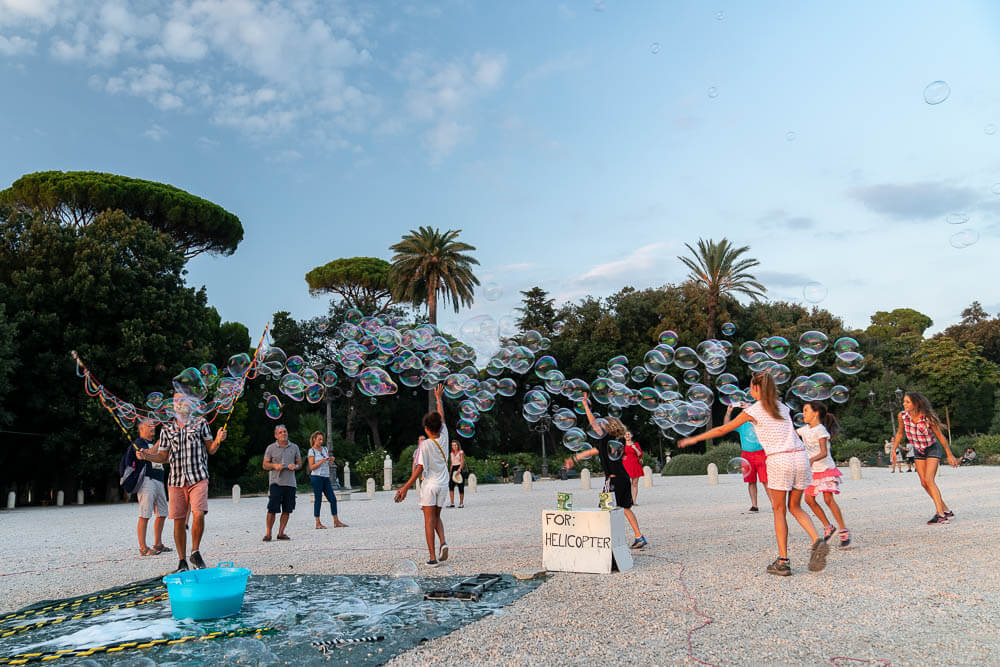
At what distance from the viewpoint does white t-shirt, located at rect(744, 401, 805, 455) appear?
20.4 ft

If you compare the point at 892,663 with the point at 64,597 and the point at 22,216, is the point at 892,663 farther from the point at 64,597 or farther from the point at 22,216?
the point at 22,216

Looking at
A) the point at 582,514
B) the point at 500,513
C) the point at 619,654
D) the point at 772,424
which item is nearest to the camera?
the point at 619,654

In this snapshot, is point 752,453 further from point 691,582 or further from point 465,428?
point 465,428

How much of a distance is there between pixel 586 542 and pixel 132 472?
239 inches

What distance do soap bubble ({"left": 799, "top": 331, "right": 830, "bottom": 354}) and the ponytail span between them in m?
4.03

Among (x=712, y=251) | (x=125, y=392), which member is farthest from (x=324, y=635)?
(x=712, y=251)

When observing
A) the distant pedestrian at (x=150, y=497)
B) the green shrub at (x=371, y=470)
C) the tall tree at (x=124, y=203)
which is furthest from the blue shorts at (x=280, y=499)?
the tall tree at (x=124, y=203)

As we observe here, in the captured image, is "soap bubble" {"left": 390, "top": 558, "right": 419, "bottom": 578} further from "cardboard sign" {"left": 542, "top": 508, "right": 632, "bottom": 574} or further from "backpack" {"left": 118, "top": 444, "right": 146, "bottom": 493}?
"backpack" {"left": 118, "top": 444, "right": 146, "bottom": 493}

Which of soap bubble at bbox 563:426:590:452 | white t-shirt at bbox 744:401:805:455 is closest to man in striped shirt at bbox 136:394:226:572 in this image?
white t-shirt at bbox 744:401:805:455

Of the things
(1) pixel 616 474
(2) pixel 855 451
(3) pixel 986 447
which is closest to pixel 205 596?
(1) pixel 616 474

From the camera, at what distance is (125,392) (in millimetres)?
27000

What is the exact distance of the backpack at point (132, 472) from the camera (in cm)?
919

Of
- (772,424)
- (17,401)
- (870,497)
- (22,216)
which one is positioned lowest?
(870,497)

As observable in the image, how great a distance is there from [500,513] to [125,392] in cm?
1874
